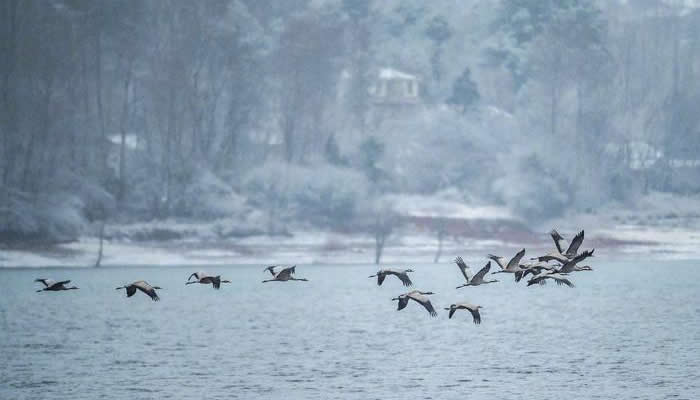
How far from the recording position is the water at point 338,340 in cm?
5131

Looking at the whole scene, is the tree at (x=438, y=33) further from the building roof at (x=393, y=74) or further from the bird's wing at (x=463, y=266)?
the bird's wing at (x=463, y=266)

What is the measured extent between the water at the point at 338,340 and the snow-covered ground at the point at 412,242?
147 centimetres

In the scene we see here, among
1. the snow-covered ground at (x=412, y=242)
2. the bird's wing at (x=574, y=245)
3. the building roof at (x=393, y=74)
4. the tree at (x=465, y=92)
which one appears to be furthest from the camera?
the building roof at (x=393, y=74)

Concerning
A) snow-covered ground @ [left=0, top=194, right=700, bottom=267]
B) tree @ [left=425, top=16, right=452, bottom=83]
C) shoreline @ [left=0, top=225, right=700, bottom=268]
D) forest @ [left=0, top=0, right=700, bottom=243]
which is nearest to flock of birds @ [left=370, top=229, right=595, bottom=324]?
shoreline @ [left=0, top=225, right=700, bottom=268]

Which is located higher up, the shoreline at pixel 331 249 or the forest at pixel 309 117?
the forest at pixel 309 117

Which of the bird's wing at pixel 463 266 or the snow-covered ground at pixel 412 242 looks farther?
the snow-covered ground at pixel 412 242

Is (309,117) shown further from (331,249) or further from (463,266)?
(463,266)

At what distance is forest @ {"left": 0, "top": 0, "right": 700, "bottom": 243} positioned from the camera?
114m

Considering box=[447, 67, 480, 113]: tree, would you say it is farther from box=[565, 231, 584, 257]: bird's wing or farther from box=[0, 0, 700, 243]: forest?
box=[565, 231, 584, 257]: bird's wing

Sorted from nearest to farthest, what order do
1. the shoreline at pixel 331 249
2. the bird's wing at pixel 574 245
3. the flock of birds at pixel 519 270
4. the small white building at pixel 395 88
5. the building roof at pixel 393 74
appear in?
the bird's wing at pixel 574 245 → the flock of birds at pixel 519 270 → the shoreline at pixel 331 249 → the small white building at pixel 395 88 → the building roof at pixel 393 74

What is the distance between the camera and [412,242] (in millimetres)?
112812

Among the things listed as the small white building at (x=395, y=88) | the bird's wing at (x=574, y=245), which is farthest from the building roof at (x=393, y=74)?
the bird's wing at (x=574, y=245)

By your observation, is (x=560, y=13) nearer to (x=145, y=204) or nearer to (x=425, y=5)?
(x=425, y=5)

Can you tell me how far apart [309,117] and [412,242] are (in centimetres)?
2966
